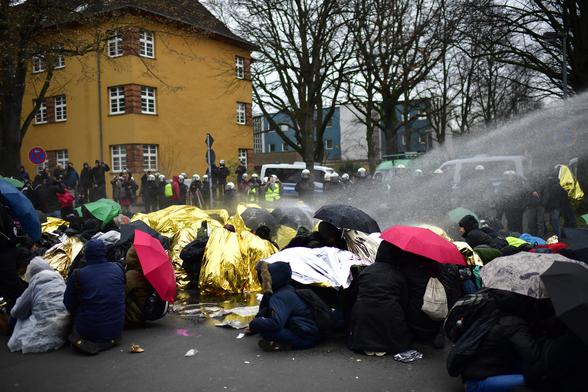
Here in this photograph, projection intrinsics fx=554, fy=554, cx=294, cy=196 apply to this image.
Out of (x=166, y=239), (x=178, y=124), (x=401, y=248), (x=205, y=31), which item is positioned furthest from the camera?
(x=178, y=124)

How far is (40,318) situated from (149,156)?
2330cm

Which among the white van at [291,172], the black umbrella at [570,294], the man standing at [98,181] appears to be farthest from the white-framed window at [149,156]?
the black umbrella at [570,294]

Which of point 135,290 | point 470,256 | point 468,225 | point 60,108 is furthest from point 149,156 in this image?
point 470,256

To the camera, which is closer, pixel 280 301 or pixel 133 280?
pixel 280 301

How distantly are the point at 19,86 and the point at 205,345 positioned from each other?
12.5 metres

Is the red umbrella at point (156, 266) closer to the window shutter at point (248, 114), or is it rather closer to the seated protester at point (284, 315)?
the seated protester at point (284, 315)

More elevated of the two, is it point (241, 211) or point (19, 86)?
point (19, 86)

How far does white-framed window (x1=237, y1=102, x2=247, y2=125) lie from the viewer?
34312 millimetres

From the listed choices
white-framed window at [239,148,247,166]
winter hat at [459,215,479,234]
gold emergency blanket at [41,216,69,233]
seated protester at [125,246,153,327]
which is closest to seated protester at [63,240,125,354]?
seated protester at [125,246,153,327]

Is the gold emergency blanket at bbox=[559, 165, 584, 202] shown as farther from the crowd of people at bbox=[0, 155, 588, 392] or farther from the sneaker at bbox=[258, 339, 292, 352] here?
the sneaker at bbox=[258, 339, 292, 352]

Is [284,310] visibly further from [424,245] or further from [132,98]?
[132,98]

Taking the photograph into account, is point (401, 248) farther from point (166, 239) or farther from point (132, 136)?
point (132, 136)

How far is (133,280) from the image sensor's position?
6129 millimetres

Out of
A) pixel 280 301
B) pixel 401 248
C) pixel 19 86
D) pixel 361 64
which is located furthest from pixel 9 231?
pixel 361 64
